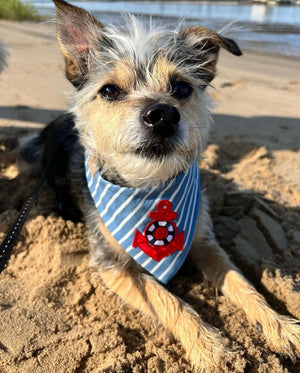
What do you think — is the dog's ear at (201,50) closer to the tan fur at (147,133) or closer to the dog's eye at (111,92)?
the tan fur at (147,133)

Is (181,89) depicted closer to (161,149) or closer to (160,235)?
(161,149)

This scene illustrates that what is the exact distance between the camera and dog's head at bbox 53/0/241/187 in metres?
2.51

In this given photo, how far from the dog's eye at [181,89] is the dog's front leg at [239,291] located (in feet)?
3.75

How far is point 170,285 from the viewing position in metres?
3.19

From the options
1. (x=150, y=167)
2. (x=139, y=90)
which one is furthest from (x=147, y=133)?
(x=139, y=90)

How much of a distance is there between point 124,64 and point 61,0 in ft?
2.02

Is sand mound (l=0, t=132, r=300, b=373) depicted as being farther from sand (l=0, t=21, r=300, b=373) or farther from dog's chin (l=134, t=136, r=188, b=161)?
dog's chin (l=134, t=136, r=188, b=161)

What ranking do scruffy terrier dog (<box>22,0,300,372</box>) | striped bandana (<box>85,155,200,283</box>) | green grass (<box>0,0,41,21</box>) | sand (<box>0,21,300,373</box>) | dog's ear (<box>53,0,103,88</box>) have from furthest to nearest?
1. green grass (<box>0,0,41,21</box>)
2. striped bandana (<box>85,155,200,283</box>)
3. dog's ear (<box>53,0,103,88</box>)
4. scruffy terrier dog (<box>22,0,300,372</box>)
5. sand (<box>0,21,300,373</box>)

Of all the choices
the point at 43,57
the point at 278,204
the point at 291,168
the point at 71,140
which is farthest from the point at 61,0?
the point at 43,57

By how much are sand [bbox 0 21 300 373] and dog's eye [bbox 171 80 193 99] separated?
4.93 feet

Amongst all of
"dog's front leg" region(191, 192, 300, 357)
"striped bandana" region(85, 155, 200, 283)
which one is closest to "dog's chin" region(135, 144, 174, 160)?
"striped bandana" region(85, 155, 200, 283)

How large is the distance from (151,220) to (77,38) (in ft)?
5.27

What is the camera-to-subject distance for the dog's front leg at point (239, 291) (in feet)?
8.66

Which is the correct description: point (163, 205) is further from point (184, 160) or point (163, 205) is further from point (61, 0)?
point (61, 0)
